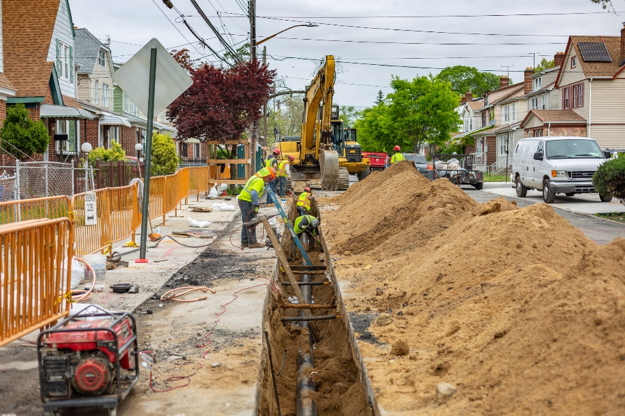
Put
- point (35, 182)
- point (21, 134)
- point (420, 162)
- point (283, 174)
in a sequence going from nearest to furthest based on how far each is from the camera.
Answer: point (35, 182) < point (21, 134) < point (283, 174) < point (420, 162)

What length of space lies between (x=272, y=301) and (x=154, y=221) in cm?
831

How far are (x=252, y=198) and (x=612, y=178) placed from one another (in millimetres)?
10534

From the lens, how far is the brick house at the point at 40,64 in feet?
81.8

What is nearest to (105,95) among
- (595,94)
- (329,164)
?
(329,164)

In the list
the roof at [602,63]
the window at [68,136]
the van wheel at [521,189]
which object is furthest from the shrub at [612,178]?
the roof at [602,63]

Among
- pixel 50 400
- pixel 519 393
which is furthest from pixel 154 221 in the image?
pixel 519 393

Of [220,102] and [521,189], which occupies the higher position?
[220,102]

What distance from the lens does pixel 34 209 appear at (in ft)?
28.9

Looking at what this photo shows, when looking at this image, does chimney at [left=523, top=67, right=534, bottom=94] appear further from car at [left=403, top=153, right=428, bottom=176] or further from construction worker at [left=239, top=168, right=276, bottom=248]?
construction worker at [left=239, top=168, right=276, bottom=248]

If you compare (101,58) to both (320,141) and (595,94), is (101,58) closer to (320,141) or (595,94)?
(320,141)

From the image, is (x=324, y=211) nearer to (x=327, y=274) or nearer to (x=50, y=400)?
(x=327, y=274)

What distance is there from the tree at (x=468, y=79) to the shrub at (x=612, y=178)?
88.5m

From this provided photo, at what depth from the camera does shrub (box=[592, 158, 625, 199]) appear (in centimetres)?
1797

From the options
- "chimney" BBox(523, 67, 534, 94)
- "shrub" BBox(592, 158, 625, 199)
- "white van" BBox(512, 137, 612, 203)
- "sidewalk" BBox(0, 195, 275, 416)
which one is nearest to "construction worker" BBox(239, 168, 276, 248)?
"sidewalk" BBox(0, 195, 275, 416)
